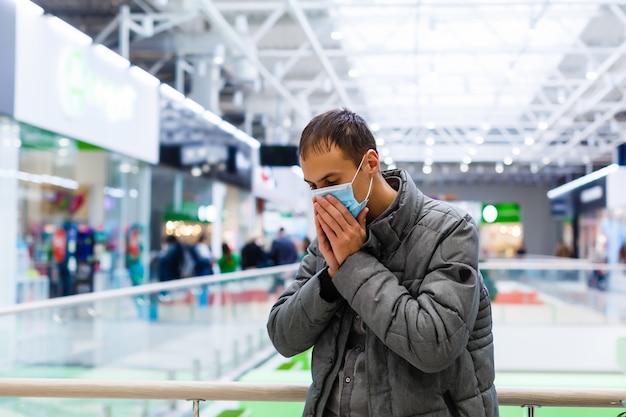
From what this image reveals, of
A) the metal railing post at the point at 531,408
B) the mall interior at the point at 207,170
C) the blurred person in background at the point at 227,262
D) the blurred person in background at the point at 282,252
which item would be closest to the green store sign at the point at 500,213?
the mall interior at the point at 207,170

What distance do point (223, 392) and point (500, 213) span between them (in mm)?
39382

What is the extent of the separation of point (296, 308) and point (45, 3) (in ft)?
27.4

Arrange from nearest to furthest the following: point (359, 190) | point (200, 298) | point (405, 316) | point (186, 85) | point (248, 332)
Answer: point (405, 316)
point (359, 190)
point (200, 298)
point (248, 332)
point (186, 85)

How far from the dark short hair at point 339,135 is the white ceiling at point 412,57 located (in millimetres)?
9849

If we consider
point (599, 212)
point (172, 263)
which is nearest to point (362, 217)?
point (172, 263)

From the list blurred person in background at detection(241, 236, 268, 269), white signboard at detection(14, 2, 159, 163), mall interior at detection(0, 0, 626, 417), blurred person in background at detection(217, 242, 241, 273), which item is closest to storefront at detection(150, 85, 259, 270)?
mall interior at detection(0, 0, 626, 417)

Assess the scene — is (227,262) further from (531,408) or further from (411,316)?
(411,316)

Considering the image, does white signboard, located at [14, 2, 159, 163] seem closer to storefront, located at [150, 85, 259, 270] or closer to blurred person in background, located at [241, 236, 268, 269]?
storefront, located at [150, 85, 259, 270]

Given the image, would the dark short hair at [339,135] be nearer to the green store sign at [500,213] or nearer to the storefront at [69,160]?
the storefront at [69,160]

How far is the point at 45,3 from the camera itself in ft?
29.0

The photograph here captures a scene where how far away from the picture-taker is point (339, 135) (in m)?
1.50

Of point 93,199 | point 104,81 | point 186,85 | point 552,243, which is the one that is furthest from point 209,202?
point 552,243

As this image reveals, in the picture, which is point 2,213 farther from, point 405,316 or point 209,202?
point 209,202

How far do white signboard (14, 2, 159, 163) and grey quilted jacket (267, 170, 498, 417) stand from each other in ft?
25.0
